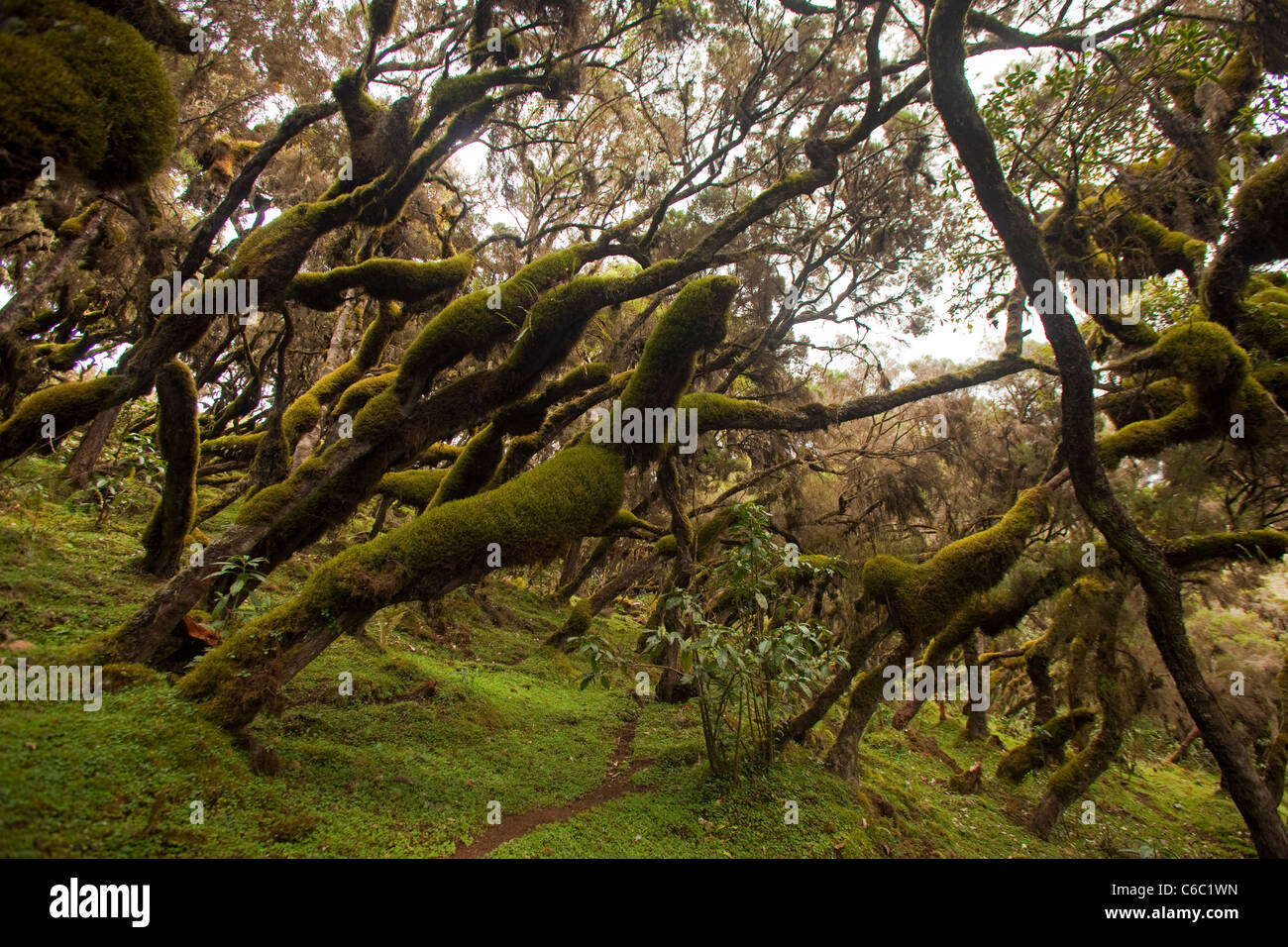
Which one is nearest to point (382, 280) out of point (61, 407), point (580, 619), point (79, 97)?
point (61, 407)

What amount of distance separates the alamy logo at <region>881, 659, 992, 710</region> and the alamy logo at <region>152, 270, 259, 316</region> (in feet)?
26.5

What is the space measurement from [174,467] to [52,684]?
2.99 meters

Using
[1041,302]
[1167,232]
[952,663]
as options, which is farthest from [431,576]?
[952,663]

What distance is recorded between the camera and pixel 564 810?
16.5 ft

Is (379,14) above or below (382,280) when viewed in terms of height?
above

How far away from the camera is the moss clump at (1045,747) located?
920 cm

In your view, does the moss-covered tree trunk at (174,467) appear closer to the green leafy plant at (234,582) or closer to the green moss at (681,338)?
the green leafy plant at (234,582)

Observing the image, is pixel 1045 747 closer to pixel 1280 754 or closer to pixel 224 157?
pixel 1280 754

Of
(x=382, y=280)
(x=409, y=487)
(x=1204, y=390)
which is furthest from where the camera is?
(x=409, y=487)

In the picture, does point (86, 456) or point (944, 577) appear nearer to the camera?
point (944, 577)

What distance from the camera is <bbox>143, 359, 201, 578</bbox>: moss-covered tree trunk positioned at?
5.78m

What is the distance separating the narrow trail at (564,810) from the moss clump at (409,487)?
3.93 meters

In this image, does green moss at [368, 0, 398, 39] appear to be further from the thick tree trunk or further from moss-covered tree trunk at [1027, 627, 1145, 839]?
moss-covered tree trunk at [1027, 627, 1145, 839]

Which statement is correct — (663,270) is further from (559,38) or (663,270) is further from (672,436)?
(559,38)
